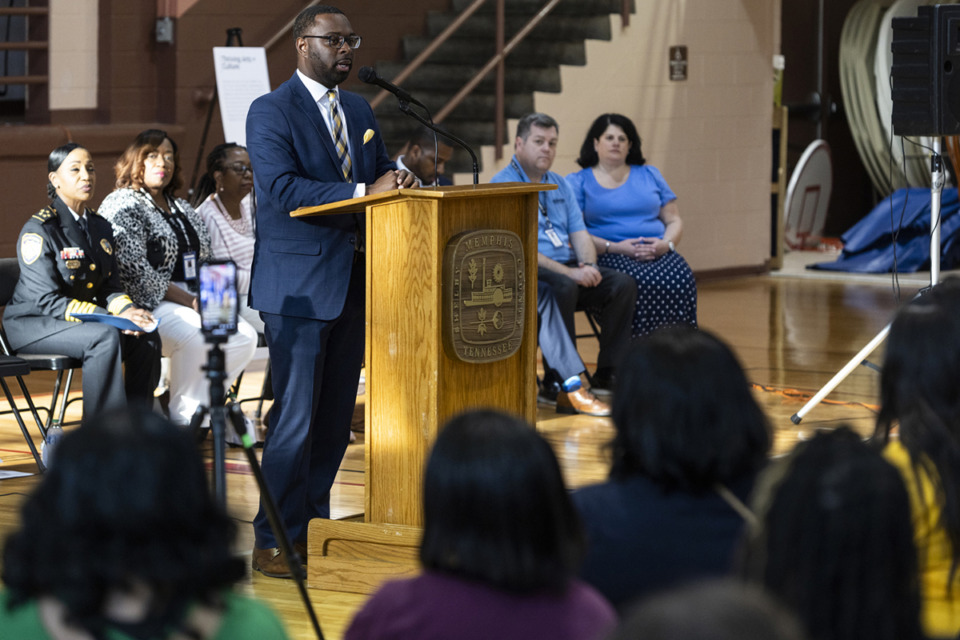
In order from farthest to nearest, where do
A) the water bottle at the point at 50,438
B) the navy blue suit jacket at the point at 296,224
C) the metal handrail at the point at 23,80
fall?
1. the metal handrail at the point at 23,80
2. the water bottle at the point at 50,438
3. the navy blue suit jacket at the point at 296,224

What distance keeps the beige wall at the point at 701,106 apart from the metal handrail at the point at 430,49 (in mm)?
762

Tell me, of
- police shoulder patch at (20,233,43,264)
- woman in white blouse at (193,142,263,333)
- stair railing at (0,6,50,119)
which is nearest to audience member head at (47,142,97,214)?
police shoulder patch at (20,233,43,264)

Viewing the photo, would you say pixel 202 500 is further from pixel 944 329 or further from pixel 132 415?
pixel 944 329

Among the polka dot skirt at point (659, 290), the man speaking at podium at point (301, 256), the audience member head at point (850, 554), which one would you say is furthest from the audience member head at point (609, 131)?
the audience member head at point (850, 554)

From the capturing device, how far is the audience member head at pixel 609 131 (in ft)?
19.6

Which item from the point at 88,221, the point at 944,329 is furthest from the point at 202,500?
the point at 88,221

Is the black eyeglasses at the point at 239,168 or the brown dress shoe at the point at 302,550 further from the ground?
the black eyeglasses at the point at 239,168

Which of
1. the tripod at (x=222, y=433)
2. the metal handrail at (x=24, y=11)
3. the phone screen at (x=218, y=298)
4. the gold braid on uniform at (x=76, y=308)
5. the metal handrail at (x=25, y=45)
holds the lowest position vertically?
the tripod at (x=222, y=433)

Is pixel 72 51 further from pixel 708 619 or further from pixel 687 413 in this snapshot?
pixel 708 619

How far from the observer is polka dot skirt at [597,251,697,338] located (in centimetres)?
580

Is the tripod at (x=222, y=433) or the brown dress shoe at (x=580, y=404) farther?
the brown dress shoe at (x=580, y=404)

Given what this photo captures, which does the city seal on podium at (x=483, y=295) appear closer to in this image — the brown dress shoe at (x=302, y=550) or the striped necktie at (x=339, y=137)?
the striped necktie at (x=339, y=137)

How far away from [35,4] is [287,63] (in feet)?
4.49

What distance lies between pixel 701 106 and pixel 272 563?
674 centimetres
